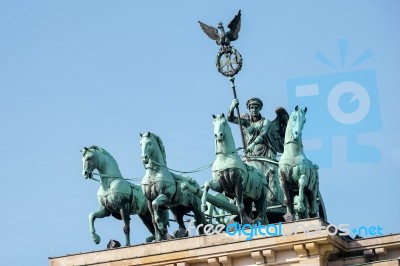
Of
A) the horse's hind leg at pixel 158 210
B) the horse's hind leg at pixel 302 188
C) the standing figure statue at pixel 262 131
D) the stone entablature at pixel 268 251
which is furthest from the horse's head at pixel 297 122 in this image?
the standing figure statue at pixel 262 131

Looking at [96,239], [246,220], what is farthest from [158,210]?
[246,220]

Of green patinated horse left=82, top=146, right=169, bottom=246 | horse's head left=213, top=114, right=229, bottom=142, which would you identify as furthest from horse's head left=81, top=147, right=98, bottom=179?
horse's head left=213, top=114, right=229, bottom=142

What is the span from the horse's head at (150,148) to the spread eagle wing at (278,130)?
4315 millimetres

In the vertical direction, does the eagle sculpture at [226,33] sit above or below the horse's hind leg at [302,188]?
above

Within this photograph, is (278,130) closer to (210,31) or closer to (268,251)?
(210,31)

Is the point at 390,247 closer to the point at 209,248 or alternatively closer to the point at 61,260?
the point at 209,248

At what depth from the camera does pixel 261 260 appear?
55500 millimetres

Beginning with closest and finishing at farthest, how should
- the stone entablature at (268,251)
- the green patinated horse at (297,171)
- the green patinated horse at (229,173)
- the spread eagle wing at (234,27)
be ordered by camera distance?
the stone entablature at (268,251)
the green patinated horse at (297,171)
the green patinated horse at (229,173)
the spread eagle wing at (234,27)

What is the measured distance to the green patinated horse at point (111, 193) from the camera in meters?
58.4

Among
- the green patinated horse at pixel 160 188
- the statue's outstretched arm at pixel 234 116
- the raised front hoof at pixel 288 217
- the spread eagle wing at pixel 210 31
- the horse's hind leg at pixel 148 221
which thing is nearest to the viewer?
the raised front hoof at pixel 288 217

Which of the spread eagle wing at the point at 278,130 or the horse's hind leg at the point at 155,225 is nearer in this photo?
the horse's hind leg at the point at 155,225

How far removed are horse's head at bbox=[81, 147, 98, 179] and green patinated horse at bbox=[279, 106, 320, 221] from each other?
4.66 metres

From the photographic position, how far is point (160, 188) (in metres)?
57.5

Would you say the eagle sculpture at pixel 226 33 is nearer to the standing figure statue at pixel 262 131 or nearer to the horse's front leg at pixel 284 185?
the standing figure statue at pixel 262 131
